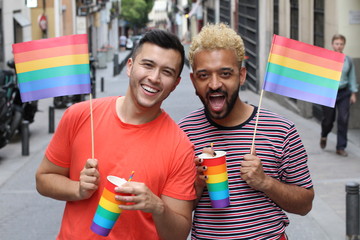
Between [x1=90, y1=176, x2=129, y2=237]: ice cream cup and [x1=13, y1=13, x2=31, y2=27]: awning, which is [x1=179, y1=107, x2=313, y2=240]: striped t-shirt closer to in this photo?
[x1=90, y1=176, x2=129, y2=237]: ice cream cup

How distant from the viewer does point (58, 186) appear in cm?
326

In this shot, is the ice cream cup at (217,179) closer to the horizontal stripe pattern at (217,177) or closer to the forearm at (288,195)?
the horizontal stripe pattern at (217,177)

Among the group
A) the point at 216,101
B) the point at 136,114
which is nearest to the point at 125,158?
the point at 136,114

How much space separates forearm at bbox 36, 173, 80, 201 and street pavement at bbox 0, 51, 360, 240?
4.15 meters

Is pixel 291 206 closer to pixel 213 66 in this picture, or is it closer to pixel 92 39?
pixel 213 66

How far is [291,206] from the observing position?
346 centimetres

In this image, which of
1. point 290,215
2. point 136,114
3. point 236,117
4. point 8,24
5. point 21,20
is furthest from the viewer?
point 21,20

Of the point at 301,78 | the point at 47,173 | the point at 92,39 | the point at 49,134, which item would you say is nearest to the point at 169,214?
the point at 47,173

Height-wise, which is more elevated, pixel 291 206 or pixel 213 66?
pixel 213 66

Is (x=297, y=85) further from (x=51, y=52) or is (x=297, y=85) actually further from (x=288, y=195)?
(x=51, y=52)

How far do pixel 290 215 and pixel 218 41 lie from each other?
496cm

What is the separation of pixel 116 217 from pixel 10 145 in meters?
11.1

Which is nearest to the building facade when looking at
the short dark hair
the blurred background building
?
the blurred background building

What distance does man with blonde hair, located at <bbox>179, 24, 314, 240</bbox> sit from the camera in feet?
11.2
